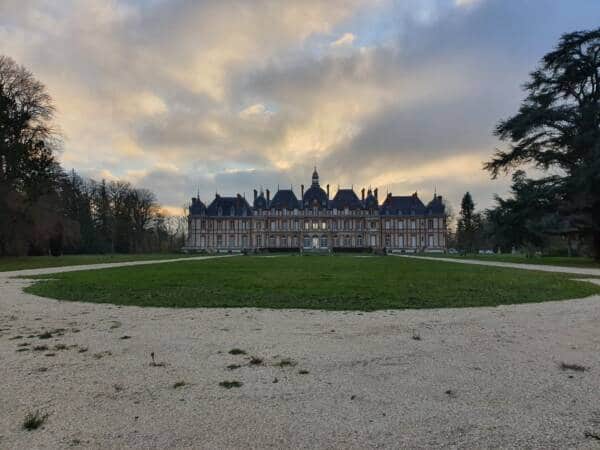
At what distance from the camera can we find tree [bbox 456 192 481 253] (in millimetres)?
50188

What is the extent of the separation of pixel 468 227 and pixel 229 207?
43.2 meters

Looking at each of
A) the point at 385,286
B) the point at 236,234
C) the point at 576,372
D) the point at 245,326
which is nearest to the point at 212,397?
the point at 245,326

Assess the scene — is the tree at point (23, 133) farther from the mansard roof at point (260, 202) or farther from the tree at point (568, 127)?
the mansard roof at point (260, 202)

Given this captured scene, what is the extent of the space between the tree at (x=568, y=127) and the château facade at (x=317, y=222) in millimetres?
43210

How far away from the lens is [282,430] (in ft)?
9.21

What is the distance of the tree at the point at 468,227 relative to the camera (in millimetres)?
50188

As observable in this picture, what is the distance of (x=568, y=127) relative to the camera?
2466 centimetres

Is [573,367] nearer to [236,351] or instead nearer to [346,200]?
[236,351]

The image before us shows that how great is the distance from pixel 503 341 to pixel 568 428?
261 centimetres

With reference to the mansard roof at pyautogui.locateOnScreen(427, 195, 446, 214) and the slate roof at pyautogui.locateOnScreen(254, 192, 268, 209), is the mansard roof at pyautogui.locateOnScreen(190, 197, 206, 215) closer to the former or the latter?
the slate roof at pyautogui.locateOnScreen(254, 192, 268, 209)

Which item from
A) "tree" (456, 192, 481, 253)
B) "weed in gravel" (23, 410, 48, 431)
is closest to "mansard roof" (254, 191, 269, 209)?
"tree" (456, 192, 481, 253)

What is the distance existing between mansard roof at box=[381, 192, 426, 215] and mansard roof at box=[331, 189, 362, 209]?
233 inches

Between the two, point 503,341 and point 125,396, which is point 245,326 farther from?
point 503,341

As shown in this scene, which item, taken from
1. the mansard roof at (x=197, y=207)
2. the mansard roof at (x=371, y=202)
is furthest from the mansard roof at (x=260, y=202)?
the mansard roof at (x=371, y=202)
